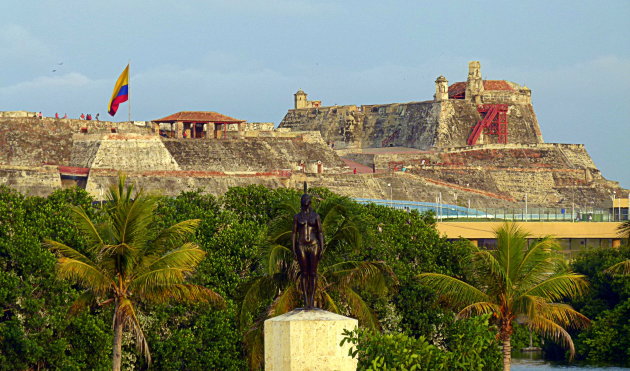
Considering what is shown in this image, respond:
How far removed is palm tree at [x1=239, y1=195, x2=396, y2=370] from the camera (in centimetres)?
3039

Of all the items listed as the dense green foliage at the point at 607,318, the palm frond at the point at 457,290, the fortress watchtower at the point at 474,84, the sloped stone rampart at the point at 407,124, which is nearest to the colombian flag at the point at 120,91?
the sloped stone rampart at the point at 407,124

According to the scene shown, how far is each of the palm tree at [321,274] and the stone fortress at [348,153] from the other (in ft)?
192

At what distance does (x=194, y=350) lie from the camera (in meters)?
42.3

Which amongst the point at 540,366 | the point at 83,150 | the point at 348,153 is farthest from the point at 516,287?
the point at 348,153

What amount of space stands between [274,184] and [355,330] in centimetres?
7329

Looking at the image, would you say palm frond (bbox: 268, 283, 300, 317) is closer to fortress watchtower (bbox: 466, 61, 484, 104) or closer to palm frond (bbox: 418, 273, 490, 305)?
palm frond (bbox: 418, 273, 490, 305)

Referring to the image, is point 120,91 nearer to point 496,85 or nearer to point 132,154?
point 132,154

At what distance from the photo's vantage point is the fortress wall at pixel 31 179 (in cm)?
9044

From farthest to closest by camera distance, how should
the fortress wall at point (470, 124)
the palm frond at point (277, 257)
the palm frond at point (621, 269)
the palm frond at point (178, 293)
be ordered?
the fortress wall at point (470, 124), the palm frond at point (621, 269), the palm frond at point (178, 293), the palm frond at point (277, 257)

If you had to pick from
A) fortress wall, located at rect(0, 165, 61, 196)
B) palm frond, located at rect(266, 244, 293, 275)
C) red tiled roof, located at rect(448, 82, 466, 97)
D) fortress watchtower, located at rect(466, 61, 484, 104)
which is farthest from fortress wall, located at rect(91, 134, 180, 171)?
palm frond, located at rect(266, 244, 293, 275)

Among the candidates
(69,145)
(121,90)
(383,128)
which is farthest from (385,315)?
(383,128)

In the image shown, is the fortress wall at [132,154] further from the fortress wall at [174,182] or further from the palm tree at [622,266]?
the palm tree at [622,266]

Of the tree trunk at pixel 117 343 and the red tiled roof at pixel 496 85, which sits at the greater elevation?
the red tiled roof at pixel 496 85

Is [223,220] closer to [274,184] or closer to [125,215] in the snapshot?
[125,215]
